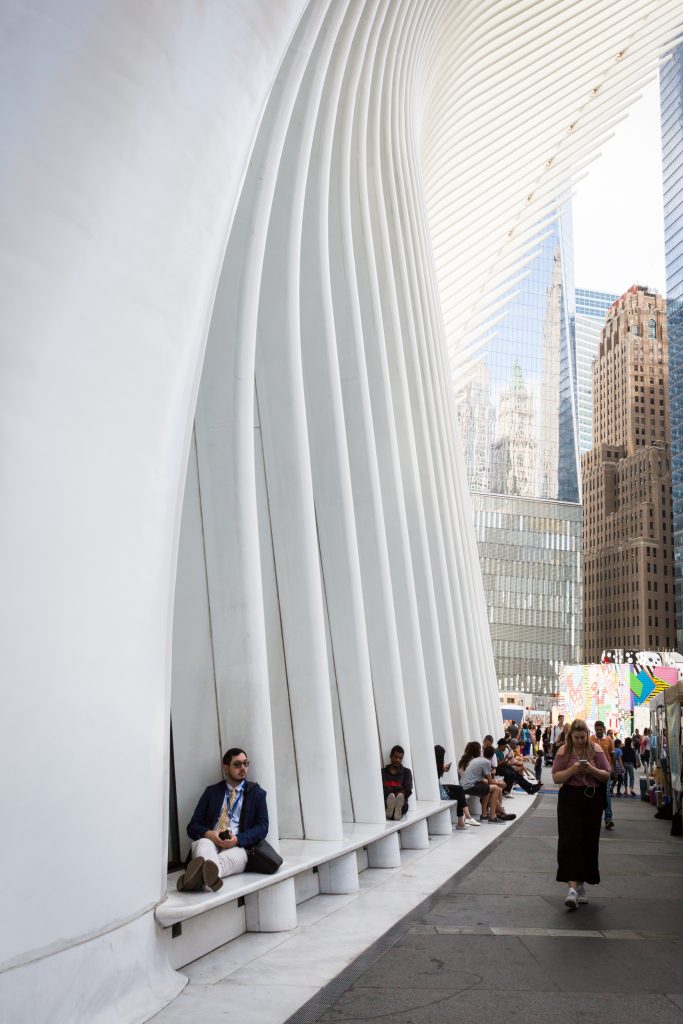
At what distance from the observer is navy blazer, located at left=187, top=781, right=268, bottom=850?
20.9 feet

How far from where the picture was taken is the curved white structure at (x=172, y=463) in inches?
170

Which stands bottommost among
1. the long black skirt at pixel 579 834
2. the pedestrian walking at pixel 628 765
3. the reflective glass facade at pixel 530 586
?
the reflective glass facade at pixel 530 586

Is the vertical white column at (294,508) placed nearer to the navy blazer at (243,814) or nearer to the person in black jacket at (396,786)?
the navy blazer at (243,814)

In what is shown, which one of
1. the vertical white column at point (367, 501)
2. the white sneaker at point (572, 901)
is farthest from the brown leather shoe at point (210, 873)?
the vertical white column at point (367, 501)

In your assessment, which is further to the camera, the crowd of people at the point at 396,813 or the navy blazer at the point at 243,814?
the navy blazer at the point at 243,814

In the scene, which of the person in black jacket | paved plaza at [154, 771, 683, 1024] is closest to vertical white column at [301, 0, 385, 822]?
the person in black jacket

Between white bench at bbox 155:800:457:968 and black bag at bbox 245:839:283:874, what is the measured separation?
0.04 meters

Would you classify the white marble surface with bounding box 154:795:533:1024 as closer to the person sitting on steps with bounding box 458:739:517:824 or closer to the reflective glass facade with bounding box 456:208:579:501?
the person sitting on steps with bounding box 458:739:517:824

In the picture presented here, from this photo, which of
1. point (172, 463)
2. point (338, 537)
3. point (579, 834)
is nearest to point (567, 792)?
point (579, 834)

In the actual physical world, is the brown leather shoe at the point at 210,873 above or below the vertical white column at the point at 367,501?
below

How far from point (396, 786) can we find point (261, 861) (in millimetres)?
4222

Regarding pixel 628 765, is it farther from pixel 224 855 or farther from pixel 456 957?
pixel 224 855

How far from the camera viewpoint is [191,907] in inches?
205

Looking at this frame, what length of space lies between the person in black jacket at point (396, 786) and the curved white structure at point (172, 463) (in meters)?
0.51
